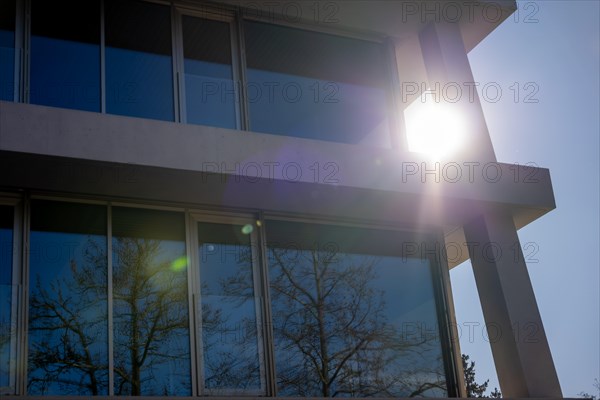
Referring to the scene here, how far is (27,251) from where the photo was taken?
30.9 feet

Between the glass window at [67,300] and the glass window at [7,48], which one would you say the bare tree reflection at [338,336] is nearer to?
the glass window at [67,300]

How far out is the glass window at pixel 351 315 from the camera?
10.2m

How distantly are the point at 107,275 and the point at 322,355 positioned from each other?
2.68 m

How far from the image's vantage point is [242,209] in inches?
421

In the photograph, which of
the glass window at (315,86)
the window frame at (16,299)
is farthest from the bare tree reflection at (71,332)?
the glass window at (315,86)

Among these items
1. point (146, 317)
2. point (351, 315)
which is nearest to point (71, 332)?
point (146, 317)

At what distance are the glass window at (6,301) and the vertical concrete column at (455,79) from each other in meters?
5.76

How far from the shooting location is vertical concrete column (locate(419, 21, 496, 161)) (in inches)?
463

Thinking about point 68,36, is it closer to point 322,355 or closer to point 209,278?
point 209,278

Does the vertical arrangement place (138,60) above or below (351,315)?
above

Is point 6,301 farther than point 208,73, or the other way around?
point 208,73

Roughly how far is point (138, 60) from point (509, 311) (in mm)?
5491

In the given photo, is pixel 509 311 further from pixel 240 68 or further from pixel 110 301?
pixel 110 301

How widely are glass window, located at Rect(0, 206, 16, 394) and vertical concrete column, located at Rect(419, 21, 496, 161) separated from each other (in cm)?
576
